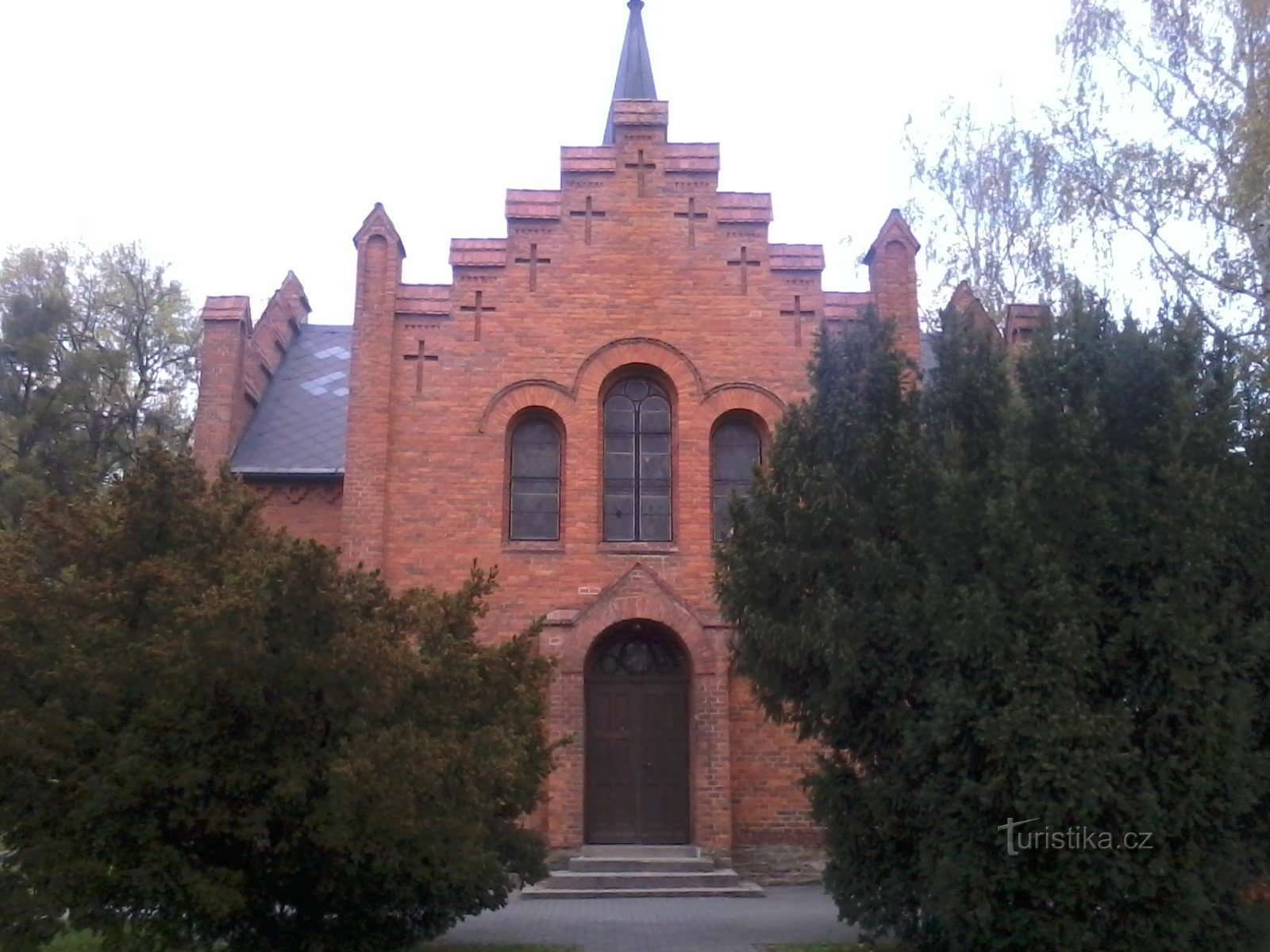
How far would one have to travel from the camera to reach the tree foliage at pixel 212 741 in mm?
9477

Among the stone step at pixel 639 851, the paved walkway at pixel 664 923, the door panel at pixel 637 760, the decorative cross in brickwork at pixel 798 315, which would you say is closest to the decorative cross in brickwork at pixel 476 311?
the decorative cross in brickwork at pixel 798 315

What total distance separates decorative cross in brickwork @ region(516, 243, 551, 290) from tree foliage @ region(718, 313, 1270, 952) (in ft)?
22.5

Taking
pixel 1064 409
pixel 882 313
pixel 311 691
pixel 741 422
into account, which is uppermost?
pixel 882 313

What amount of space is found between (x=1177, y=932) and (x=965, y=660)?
2595 millimetres

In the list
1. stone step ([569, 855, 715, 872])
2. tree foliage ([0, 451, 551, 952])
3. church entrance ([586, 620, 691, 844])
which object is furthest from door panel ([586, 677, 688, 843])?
tree foliage ([0, 451, 551, 952])

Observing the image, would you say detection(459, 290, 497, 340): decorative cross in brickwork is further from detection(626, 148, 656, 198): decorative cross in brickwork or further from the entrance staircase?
the entrance staircase

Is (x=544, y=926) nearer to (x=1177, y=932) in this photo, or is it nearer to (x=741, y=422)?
(x=1177, y=932)

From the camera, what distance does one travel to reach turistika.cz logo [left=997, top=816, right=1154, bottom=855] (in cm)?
998

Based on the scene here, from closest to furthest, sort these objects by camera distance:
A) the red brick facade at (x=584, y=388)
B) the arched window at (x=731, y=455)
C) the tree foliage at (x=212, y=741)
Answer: the tree foliage at (x=212, y=741) → the red brick facade at (x=584, y=388) → the arched window at (x=731, y=455)

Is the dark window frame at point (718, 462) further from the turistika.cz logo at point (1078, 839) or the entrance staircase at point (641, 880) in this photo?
the turistika.cz logo at point (1078, 839)

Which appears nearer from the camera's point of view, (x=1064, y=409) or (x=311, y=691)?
(x=311, y=691)

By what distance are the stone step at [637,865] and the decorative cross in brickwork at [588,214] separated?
8256mm

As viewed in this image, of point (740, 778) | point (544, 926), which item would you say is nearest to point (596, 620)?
point (740, 778)

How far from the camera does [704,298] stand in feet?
58.3
